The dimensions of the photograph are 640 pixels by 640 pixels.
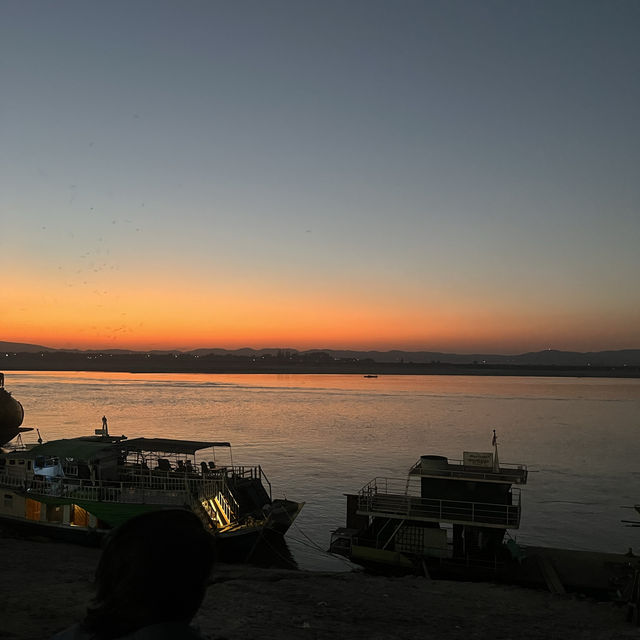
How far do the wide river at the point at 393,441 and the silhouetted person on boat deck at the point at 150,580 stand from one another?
1255 inches

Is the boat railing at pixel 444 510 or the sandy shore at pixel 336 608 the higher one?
the boat railing at pixel 444 510

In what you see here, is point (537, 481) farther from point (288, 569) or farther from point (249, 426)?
A: point (249, 426)

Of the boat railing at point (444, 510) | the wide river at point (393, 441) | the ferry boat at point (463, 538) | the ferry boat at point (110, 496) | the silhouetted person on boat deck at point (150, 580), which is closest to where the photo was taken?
the silhouetted person on boat deck at point (150, 580)

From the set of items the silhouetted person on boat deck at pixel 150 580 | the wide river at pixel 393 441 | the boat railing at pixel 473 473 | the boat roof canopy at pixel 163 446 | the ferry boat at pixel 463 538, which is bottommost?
the wide river at pixel 393 441

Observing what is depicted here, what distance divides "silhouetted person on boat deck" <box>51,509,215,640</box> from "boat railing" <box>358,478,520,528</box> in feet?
93.1

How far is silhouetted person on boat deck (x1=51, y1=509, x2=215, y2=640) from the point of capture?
277cm

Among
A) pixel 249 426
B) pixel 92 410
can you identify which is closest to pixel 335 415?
pixel 249 426

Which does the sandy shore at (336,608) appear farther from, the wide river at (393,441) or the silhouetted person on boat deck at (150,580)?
the silhouetted person on boat deck at (150,580)

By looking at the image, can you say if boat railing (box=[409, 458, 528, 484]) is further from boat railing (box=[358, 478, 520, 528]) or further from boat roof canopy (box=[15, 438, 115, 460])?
boat roof canopy (box=[15, 438, 115, 460])

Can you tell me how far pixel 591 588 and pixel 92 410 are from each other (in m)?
119

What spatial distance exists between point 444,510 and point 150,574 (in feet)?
97.2

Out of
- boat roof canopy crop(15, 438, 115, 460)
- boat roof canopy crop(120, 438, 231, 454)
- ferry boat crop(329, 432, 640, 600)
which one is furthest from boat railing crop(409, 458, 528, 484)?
boat roof canopy crop(15, 438, 115, 460)

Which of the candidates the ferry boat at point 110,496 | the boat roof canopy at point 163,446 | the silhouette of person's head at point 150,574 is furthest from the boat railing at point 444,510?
the silhouette of person's head at point 150,574

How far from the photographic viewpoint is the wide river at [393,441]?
4166cm
